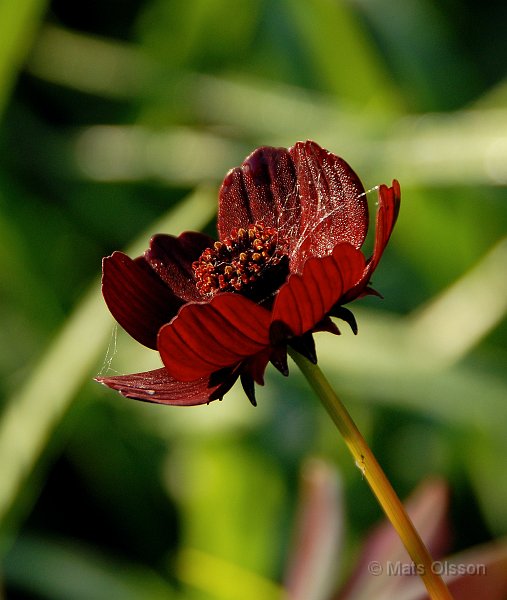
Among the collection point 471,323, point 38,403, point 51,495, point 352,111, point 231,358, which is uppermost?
point 352,111

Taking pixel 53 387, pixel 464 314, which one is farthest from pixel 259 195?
pixel 464 314

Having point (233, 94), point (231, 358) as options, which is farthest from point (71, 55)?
point (231, 358)

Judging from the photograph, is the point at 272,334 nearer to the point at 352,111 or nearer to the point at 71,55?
the point at 352,111

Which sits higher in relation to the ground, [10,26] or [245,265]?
[10,26]

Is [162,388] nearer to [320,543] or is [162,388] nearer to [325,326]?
[325,326]

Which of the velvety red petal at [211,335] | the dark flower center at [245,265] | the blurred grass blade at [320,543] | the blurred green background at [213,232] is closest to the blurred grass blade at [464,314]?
the blurred green background at [213,232]

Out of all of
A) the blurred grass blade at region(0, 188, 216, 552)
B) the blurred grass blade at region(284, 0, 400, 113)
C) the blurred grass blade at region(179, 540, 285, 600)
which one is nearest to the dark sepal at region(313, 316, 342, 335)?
the blurred grass blade at region(0, 188, 216, 552)

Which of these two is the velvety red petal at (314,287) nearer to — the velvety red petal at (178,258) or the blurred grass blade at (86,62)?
the velvety red petal at (178,258)
